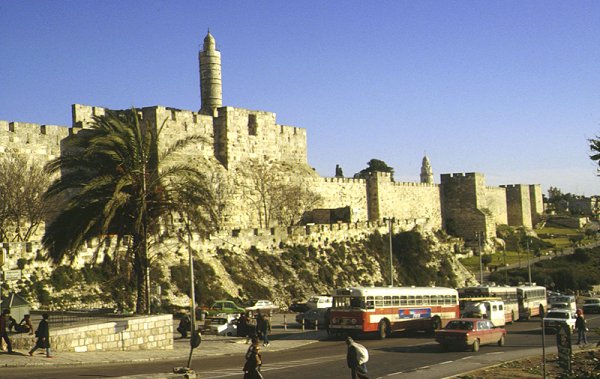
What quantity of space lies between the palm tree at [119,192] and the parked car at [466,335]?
796 centimetres

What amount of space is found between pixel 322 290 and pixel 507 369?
79.7 feet

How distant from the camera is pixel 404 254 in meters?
54.3

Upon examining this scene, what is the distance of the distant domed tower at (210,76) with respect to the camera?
5497cm

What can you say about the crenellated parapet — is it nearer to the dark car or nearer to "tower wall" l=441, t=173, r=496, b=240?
the dark car

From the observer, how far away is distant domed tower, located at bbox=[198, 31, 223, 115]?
5497 centimetres

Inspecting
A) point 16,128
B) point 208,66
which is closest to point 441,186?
point 208,66

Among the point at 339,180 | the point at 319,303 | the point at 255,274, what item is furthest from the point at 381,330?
the point at 339,180

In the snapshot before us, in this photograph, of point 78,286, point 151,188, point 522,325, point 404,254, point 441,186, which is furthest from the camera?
point 441,186

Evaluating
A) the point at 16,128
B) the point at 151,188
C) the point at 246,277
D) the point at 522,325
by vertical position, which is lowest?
the point at 522,325

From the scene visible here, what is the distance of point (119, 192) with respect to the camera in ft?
77.0

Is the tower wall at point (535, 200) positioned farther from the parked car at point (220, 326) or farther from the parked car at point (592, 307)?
the parked car at point (220, 326)

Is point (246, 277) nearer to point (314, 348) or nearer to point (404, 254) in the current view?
point (314, 348)

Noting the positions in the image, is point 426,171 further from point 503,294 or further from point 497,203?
point 503,294

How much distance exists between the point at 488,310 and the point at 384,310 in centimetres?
601
